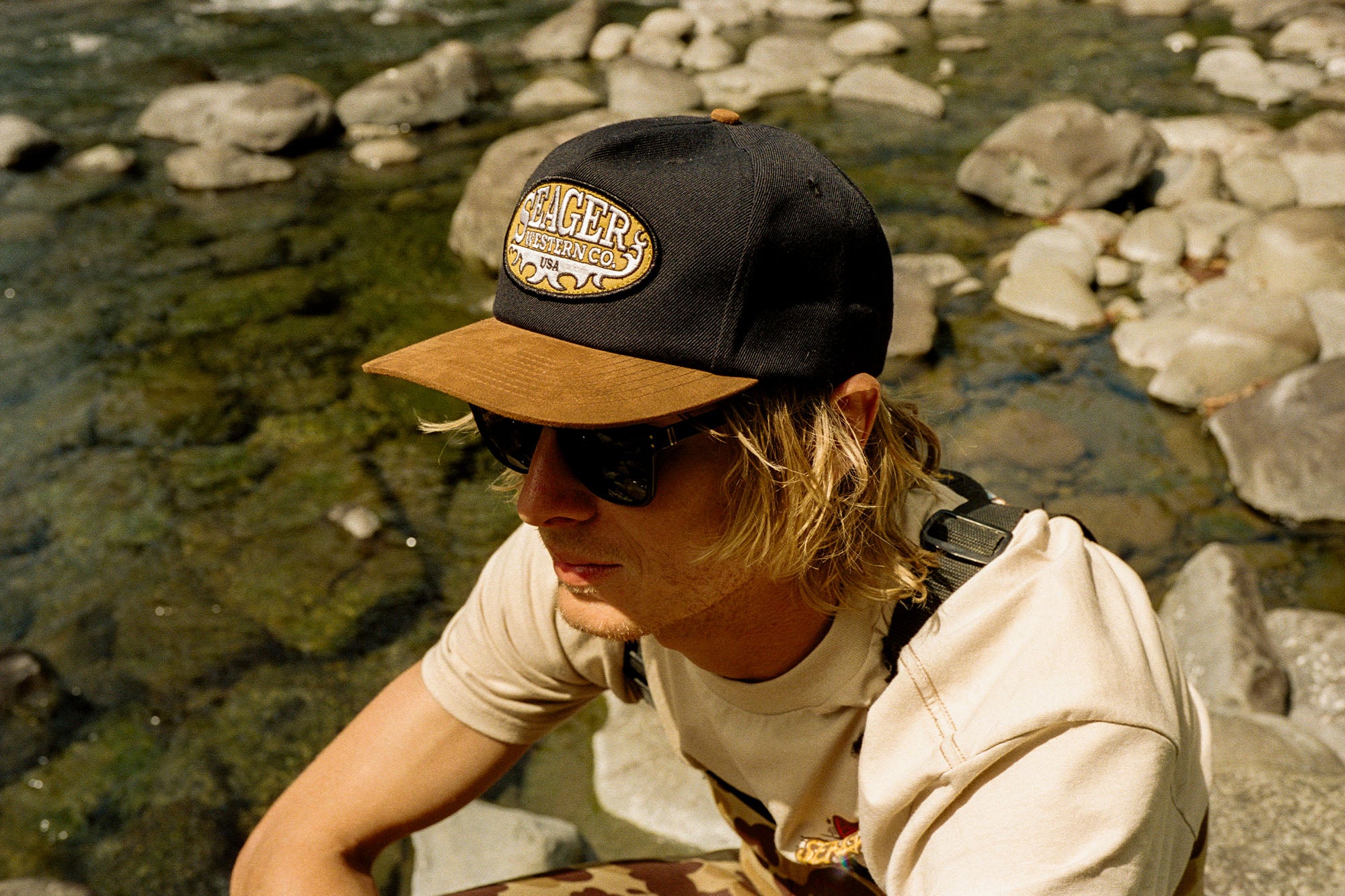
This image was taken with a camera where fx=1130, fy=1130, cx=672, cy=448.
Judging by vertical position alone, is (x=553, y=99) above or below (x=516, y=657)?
below

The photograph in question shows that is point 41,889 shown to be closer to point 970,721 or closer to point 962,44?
point 970,721

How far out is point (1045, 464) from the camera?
534cm

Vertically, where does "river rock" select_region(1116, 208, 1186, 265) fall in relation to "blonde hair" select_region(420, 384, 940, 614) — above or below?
below

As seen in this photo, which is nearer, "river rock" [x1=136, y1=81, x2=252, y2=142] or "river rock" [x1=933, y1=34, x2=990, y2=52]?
"river rock" [x1=136, y1=81, x2=252, y2=142]

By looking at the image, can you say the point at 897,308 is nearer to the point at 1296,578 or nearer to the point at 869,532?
the point at 1296,578

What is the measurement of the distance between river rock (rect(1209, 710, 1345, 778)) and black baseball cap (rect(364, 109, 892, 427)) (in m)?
2.11

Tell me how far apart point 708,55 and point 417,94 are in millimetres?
3138

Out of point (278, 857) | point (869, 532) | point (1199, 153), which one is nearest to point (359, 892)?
point (278, 857)

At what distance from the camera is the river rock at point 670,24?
12.5 m

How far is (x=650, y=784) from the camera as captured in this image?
356cm

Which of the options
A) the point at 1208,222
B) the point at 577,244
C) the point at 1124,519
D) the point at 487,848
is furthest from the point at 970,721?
the point at 1208,222

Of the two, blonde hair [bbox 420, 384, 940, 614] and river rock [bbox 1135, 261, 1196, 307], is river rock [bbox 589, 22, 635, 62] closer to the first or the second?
river rock [bbox 1135, 261, 1196, 307]

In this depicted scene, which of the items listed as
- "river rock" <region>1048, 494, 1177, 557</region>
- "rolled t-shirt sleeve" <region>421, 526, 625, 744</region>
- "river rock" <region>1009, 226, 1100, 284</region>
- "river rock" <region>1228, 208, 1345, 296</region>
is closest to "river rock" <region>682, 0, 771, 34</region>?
"river rock" <region>1009, 226, 1100, 284</region>

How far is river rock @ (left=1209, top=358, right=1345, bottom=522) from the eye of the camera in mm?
4871
